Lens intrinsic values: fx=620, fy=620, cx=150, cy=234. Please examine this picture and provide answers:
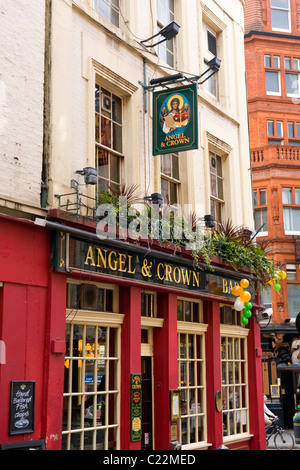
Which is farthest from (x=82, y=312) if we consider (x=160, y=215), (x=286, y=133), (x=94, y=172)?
(x=286, y=133)

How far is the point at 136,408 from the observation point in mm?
10516

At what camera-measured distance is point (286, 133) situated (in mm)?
29391

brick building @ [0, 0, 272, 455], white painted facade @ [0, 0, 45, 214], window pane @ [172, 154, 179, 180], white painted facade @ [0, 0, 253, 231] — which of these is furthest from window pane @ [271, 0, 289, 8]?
white painted facade @ [0, 0, 45, 214]

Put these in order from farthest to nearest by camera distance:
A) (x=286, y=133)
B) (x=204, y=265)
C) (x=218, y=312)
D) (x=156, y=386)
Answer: (x=286, y=133) → (x=218, y=312) → (x=204, y=265) → (x=156, y=386)

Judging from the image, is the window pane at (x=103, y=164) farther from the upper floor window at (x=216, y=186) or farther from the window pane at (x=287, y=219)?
the window pane at (x=287, y=219)

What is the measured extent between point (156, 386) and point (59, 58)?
20.1 feet

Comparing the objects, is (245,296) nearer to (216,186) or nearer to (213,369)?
(213,369)

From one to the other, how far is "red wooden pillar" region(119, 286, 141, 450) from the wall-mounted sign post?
6cm

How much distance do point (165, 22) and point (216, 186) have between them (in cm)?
409

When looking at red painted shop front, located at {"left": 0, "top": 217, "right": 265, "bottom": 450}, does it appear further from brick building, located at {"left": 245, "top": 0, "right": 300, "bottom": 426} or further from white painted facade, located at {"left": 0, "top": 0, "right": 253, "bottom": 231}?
brick building, located at {"left": 245, "top": 0, "right": 300, "bottom": 426}

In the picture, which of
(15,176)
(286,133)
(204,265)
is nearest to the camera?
(15,176)

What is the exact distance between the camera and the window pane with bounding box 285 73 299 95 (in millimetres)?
29953

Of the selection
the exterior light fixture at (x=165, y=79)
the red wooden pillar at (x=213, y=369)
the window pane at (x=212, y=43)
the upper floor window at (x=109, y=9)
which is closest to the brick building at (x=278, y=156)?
the window pane at (x=212, y=43)

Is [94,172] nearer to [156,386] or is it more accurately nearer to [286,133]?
[156,386]
